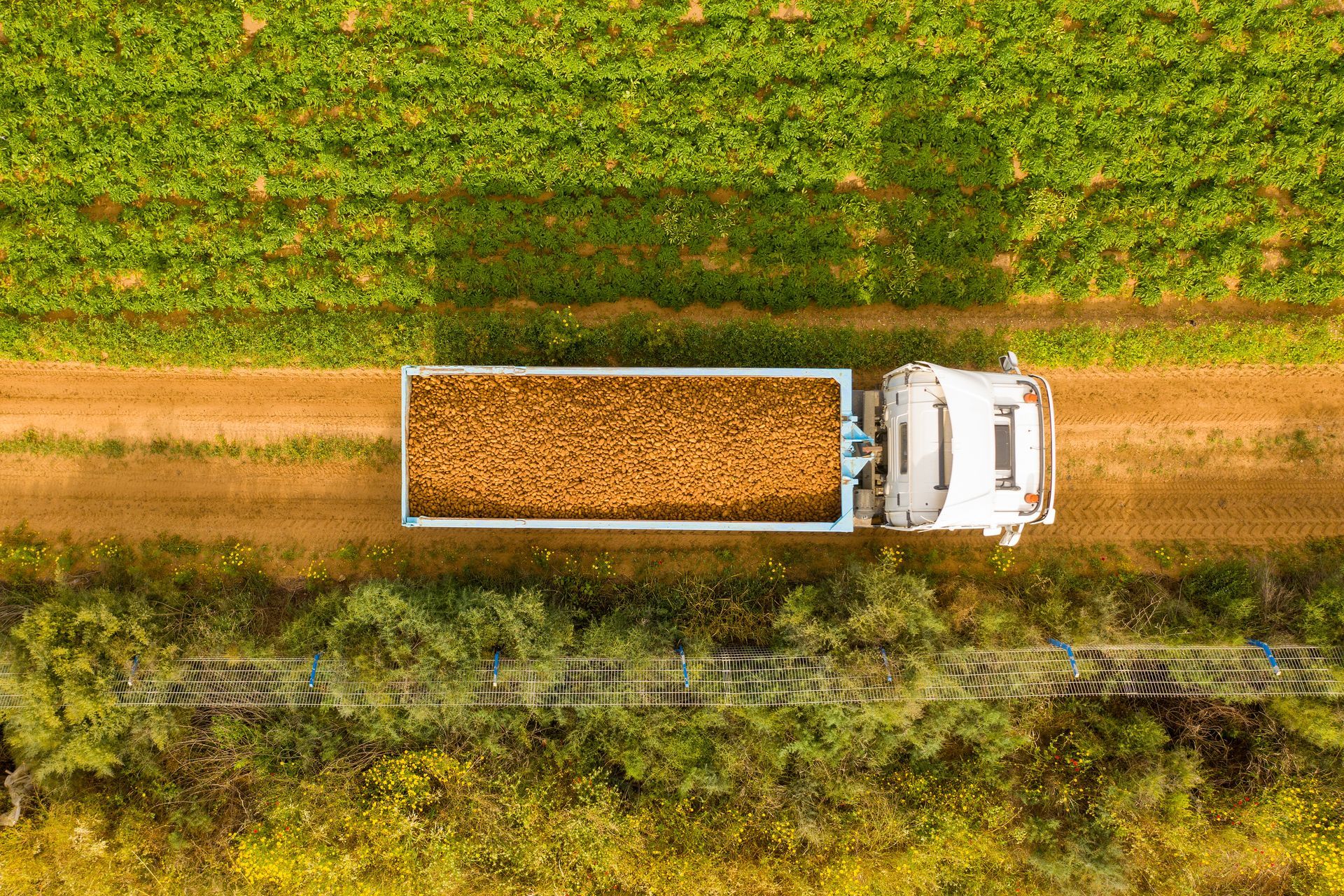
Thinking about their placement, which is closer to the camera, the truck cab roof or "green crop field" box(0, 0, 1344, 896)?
the truck cab roof

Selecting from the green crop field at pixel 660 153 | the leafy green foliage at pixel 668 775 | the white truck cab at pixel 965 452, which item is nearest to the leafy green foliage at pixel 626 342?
the green crop field at pixel 660 153

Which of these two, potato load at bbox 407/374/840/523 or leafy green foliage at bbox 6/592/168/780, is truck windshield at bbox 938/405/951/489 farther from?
leafy green foliage at bbox 6/592/168/780

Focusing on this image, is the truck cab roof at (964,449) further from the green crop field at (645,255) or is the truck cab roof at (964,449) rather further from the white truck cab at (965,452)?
the green crop field at (645,255)

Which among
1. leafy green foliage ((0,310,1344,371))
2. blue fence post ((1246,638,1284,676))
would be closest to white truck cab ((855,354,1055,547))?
leafy green foliage ((0,310,1344,371))

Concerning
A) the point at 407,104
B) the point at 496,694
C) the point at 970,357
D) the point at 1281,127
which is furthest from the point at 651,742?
the point at 1281,127

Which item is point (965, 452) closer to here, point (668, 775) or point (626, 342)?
point (626, 342)

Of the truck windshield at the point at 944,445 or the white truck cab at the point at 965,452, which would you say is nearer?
the white truck cab at the point at 965,452

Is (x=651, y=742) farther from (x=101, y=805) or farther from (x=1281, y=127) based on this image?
(x=1281, y=127)
